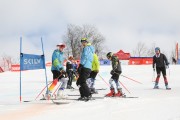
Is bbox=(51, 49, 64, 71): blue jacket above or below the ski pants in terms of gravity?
above

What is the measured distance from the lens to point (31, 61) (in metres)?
11.1

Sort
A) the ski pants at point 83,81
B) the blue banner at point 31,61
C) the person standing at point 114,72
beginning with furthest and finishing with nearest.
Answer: the person standing at point 114,72, the blue banner at point 31,61, the ski pants at point 83,81

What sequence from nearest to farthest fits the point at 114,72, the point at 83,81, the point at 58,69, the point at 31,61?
the point at 83,81, the point at 31,61, the point at 58,69, the point at 114,72

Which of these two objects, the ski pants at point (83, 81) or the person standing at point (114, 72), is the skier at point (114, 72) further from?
the ski pants at point (83, 81)

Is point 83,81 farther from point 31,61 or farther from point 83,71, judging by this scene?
point 31,61

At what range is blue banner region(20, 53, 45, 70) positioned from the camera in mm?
10665

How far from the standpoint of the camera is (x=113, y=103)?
31.6 ft

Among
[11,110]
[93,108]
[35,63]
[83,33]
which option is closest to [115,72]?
[35,63]

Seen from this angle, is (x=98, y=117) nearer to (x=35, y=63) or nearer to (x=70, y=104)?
(x=70, y=104)

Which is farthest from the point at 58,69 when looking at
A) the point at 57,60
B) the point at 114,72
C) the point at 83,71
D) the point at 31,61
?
the point at 114,72

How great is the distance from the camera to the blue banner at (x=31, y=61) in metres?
10.7

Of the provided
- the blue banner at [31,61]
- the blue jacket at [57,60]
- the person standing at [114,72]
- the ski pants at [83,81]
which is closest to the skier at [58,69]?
the blue jacket at [57,60]

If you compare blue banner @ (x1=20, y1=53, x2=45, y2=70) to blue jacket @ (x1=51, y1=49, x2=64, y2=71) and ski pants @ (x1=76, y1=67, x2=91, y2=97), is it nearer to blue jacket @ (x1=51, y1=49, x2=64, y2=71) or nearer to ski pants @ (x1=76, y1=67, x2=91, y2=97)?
blue jacket @ (x1=51, y1=49, x2=64, y2=71)

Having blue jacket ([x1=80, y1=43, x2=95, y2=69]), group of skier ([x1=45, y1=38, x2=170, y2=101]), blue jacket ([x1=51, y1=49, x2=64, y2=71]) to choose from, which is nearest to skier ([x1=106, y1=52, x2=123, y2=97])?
group of skier ([x1=45, y1=38, x2=170, y2=101])
